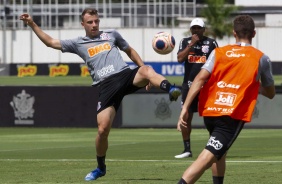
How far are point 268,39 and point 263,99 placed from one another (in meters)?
53.8

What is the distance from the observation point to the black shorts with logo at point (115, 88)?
Answer: 13.2m

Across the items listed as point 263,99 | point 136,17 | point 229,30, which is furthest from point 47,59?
point 263,99

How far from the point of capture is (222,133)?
32.0ft

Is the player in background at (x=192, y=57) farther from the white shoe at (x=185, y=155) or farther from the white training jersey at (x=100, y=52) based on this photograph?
the white training jersey at (x=100, y=52)

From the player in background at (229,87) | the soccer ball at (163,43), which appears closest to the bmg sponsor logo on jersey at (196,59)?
the soccer ball at (163,43)

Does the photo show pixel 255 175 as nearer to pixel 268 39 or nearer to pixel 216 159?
pixel 216 159

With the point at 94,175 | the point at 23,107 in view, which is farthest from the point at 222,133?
the point at 23,107

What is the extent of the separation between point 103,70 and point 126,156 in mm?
4155

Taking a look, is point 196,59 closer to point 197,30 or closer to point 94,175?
point 197,30

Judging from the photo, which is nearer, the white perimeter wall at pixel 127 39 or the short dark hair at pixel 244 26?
the short dark hair at pixel 244 26

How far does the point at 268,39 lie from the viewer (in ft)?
257

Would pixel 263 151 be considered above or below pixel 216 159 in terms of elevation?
below

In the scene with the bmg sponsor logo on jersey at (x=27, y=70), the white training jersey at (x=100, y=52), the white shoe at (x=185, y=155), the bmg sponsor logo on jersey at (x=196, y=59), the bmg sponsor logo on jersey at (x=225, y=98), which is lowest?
the bmg sponsor logo on jersey at (x=27, y=70)

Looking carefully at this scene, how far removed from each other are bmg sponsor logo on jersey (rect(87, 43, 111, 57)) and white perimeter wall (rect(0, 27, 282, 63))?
6539 cm
